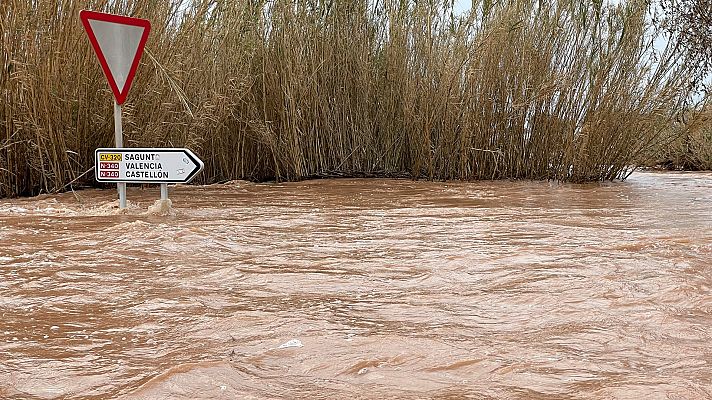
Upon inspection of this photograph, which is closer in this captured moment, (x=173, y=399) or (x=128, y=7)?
(x=173, y=399)

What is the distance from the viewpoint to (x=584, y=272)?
3031mm

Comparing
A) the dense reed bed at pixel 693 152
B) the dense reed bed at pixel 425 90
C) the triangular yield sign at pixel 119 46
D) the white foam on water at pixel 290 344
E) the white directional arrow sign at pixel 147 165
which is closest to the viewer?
the white foam on water at pixel 290 344

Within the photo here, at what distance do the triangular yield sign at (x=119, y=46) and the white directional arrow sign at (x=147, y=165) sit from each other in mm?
366

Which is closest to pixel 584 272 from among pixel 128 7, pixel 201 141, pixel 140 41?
pixel 140 41

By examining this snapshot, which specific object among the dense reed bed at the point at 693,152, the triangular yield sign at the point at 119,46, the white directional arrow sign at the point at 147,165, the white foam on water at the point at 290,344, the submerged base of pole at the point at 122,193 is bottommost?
the white foam on water at the point at 290,344

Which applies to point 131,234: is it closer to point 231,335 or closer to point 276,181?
point 231,335

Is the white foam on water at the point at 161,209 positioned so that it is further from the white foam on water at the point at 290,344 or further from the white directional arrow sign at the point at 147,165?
the white foam on water at the point at 290,344

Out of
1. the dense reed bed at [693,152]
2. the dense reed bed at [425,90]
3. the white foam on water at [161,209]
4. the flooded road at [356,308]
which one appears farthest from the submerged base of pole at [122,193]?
the dense reed bed at [693,152]

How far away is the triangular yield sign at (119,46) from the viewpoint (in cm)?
515

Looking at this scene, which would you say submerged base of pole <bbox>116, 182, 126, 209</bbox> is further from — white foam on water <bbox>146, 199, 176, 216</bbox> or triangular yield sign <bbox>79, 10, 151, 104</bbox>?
triangular yield sign <bbox>79, 10, 151, 104</bbox>

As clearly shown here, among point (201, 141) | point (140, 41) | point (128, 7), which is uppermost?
point (128, 7)

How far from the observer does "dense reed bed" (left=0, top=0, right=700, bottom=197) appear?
8344 millimetres

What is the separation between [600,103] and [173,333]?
7.05 m

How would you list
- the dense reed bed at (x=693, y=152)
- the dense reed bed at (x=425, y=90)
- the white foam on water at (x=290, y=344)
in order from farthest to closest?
the dense reed bed at (x=693, y=152) → the dense reed bed at (x=425, y=90) → the white foam on water at (x=290, y=344)
